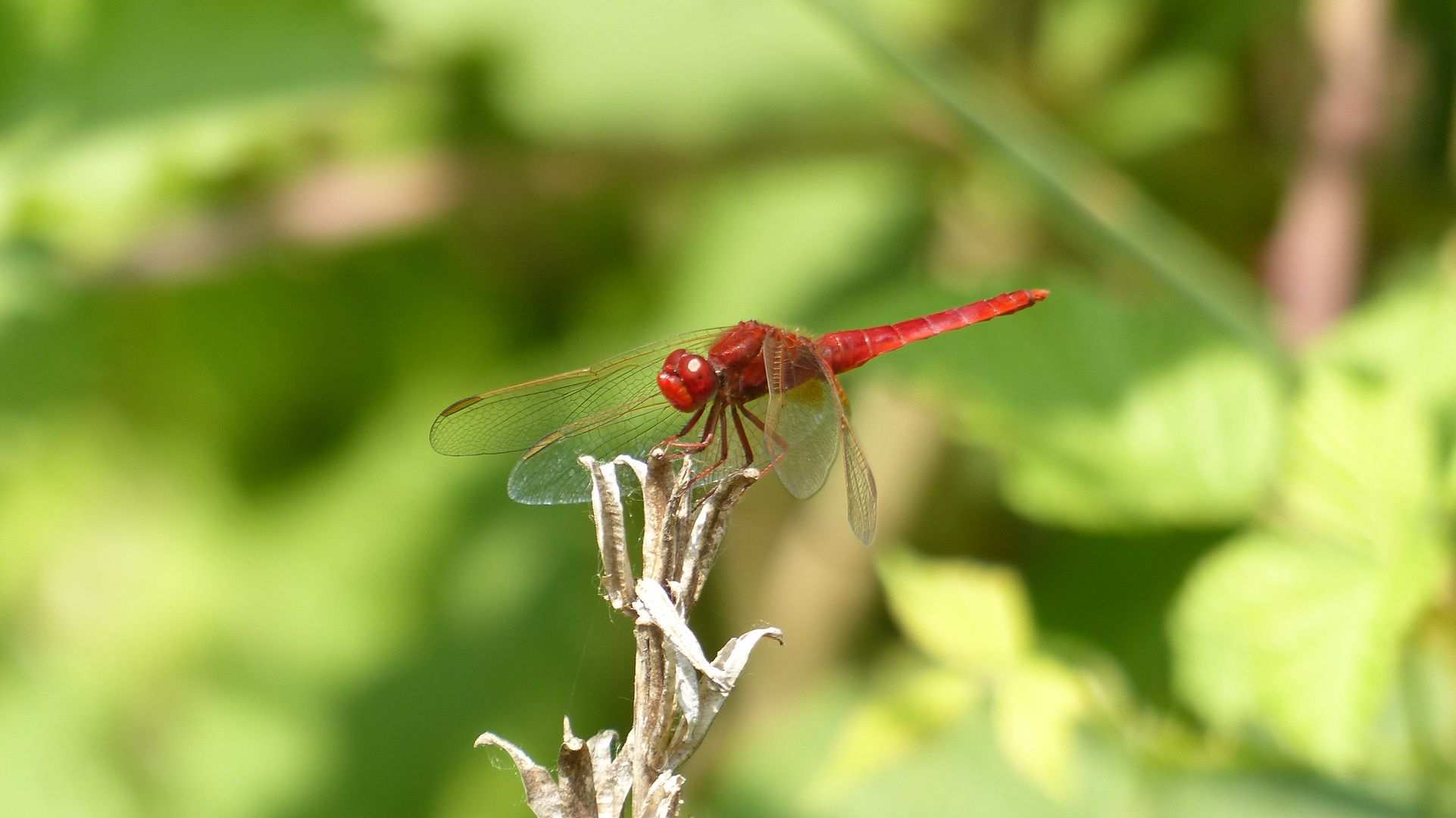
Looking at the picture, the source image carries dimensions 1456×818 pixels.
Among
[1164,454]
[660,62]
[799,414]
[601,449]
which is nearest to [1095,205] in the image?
[1164,454]

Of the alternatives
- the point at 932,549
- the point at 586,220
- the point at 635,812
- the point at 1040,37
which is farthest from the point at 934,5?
the point at 635,812

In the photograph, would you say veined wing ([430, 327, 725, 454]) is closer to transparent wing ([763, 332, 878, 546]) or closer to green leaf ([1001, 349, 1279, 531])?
transparent wing ([763, 332, 878, 546])

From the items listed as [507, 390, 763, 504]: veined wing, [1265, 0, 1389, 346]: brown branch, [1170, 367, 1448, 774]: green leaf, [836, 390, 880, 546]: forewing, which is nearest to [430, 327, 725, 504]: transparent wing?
[507, 390, 763, 504]: veined wing

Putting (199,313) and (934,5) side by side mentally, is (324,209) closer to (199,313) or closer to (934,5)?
(199,313)

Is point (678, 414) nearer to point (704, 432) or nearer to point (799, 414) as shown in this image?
point (704, 432)

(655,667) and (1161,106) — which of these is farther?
(1161,106)

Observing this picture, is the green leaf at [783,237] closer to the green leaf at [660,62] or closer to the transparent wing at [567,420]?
the green leaf at [660,62]
